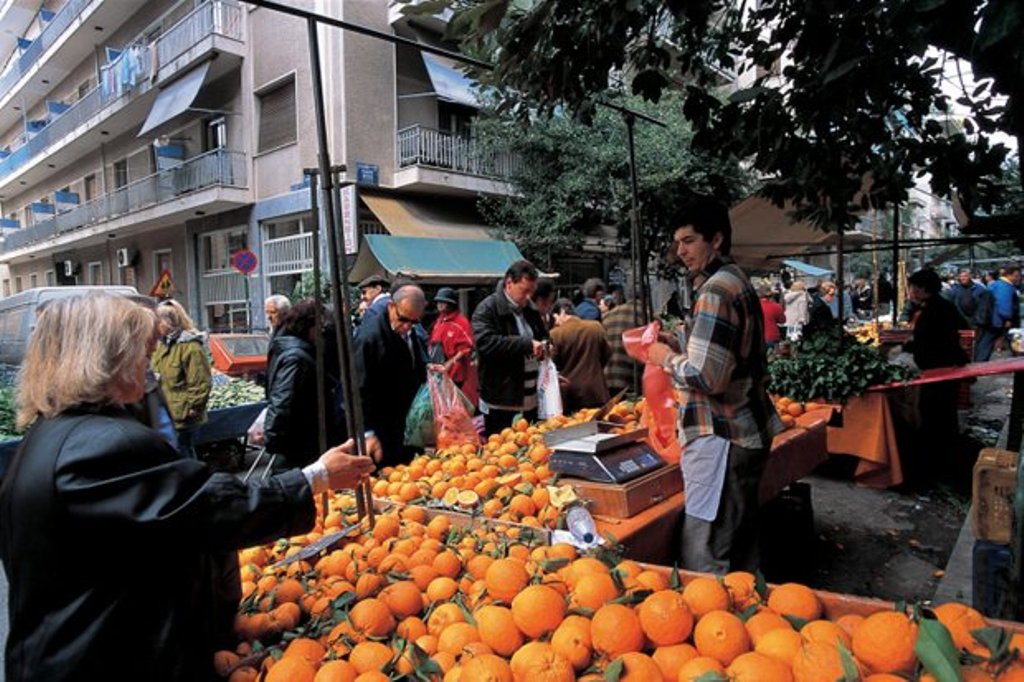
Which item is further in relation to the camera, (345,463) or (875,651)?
(345,463)

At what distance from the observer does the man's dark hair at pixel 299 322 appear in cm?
391

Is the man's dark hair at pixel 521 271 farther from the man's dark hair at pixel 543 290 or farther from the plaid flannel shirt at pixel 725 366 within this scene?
the plaid flannel shirt at pixel 725 366

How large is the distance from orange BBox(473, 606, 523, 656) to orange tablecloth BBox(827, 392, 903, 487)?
4874mm

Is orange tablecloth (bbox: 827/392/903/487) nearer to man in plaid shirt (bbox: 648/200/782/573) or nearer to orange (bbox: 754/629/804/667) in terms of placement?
man in plaid shirt (bbox: 648/200/782/573)

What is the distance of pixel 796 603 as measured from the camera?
162 cm

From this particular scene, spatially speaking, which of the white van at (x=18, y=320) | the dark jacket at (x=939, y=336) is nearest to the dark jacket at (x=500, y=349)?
the dark jacket at (x=939, y=336)

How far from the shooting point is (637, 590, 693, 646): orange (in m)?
1.53

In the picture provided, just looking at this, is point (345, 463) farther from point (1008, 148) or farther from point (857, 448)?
point (857, 448)

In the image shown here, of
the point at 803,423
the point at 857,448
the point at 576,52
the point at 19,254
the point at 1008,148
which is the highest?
the point at 19,254

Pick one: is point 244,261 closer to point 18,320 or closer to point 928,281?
point 18,320

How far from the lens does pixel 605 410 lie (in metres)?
3.70

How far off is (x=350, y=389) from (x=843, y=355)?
4820 millimetres

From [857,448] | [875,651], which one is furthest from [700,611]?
[857,448]

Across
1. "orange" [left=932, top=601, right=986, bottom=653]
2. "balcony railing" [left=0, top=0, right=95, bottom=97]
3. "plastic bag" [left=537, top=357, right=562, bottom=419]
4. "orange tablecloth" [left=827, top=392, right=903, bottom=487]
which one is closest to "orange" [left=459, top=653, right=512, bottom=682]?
"orange" [left=932, top=601, right=986, bottom=653]
